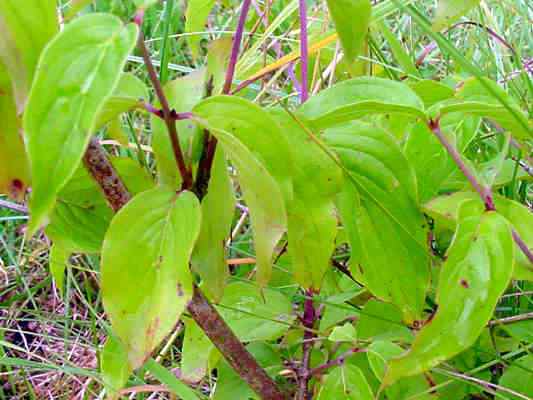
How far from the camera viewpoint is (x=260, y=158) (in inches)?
21.4

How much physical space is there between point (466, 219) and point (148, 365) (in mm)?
376

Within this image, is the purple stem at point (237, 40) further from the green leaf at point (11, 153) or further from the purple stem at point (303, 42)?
the green leaf at point (11, 153)

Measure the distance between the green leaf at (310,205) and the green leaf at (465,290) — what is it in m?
0.12

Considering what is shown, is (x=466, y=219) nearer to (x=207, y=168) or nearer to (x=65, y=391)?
(x=207, y=168)

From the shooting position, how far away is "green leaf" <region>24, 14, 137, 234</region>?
37 centimetres

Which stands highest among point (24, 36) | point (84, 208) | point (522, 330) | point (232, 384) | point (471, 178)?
point (24, 36)

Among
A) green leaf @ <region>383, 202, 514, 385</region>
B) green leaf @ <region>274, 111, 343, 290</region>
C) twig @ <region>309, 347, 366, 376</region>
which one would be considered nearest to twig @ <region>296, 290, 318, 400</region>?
twig @ <region>309, 347, 366, 376</region>

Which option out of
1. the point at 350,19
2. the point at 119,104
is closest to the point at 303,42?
the point at 350,19

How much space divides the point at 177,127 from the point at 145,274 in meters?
0.14

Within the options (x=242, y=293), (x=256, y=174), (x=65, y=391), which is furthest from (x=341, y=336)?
(x=65, y=391)

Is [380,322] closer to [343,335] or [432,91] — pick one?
[343,335]

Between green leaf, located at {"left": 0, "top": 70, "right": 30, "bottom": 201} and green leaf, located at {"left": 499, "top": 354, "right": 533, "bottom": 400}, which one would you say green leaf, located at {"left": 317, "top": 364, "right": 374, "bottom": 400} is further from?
green leaf, located at {"left": 0, "top": 70, "right": 30, "bottom": 201}

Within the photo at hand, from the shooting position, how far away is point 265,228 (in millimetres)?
516

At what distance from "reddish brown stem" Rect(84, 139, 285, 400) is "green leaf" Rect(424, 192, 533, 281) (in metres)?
0.23
